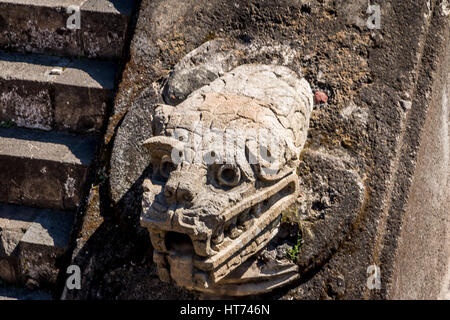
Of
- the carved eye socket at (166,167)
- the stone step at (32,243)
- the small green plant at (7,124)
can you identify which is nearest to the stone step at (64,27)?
the small green plant at (7,124)

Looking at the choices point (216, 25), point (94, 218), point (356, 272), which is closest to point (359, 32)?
point (216, 25)

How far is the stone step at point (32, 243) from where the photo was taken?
391cm

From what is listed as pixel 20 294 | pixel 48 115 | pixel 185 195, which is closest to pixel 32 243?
pixel 20 294

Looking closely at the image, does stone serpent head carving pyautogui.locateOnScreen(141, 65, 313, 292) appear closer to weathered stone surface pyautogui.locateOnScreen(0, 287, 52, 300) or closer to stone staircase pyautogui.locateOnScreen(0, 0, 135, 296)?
stone staircase pyautogui.locateOnScreen(0, 0, 135, 296)

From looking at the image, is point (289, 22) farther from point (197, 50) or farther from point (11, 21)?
point (11, 21)

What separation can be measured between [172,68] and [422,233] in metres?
1.71

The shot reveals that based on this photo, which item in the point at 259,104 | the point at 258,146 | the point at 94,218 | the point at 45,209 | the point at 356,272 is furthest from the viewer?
the point at 45,209

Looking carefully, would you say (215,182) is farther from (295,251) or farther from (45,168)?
(45,168)

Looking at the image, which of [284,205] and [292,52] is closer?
[284,205]

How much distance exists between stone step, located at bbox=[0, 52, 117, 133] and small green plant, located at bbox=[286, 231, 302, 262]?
150 cm

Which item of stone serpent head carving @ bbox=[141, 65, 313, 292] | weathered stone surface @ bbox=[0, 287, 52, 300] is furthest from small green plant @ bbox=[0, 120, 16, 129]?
stone serpent head carving @ bbox=[141, 65, 313, 292]

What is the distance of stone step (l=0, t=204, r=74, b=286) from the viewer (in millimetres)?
3910

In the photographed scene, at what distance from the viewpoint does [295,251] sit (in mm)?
3330

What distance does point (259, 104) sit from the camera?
306 cm
